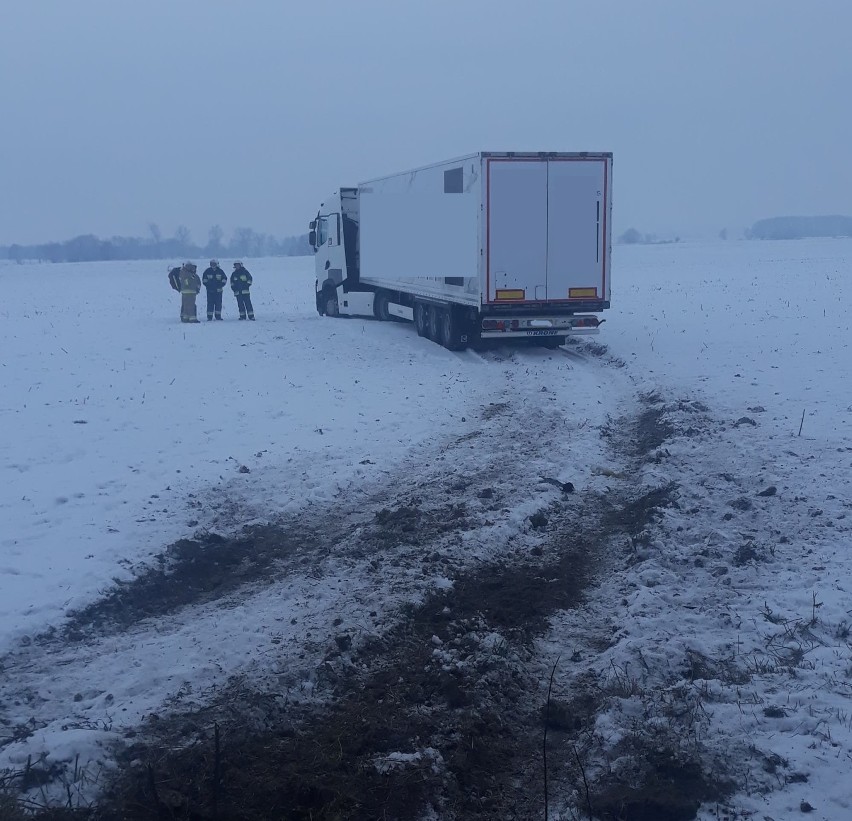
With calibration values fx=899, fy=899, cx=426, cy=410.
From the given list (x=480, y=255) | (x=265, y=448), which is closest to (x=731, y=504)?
(x=265, y=448)

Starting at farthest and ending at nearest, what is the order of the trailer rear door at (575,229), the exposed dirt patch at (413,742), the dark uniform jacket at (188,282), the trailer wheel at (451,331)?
the dark uniform jacket at (188,282), the trailer wheel at (451,331), the trailer rear door at (575,229), the exposed dirt patch at (413,742)

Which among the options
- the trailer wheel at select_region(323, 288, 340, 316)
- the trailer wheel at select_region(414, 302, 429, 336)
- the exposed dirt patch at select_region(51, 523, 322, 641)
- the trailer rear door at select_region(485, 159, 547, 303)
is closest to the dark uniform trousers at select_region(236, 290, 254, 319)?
the trailer wheel at select_region(323, 288, 340, 316)

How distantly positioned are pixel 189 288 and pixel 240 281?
137cm

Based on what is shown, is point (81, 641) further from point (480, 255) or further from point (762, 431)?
point (480, 255)

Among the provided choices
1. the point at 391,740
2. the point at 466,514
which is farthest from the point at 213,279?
the point at 391,740

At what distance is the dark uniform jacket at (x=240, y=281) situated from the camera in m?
24.2

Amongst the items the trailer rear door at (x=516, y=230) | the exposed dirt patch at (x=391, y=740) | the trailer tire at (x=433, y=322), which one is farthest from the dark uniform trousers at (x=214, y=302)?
the exposed dirt patch at (x=391, y=740)

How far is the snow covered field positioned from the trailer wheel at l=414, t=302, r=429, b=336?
1.94 metres

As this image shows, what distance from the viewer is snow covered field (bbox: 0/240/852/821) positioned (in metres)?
5.03

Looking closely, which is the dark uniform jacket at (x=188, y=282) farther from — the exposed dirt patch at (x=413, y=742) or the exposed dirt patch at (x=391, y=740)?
the exposed dirt patch at (x=391, y=740)

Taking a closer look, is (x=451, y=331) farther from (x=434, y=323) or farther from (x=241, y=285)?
(x=241, y=285)

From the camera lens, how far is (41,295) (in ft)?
140

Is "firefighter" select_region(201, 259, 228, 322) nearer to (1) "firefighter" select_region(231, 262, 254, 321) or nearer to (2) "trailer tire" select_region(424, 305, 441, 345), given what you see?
(1) "firefighter" select_region(231, 262, 254, 321)

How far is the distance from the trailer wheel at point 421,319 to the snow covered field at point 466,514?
194 cm
